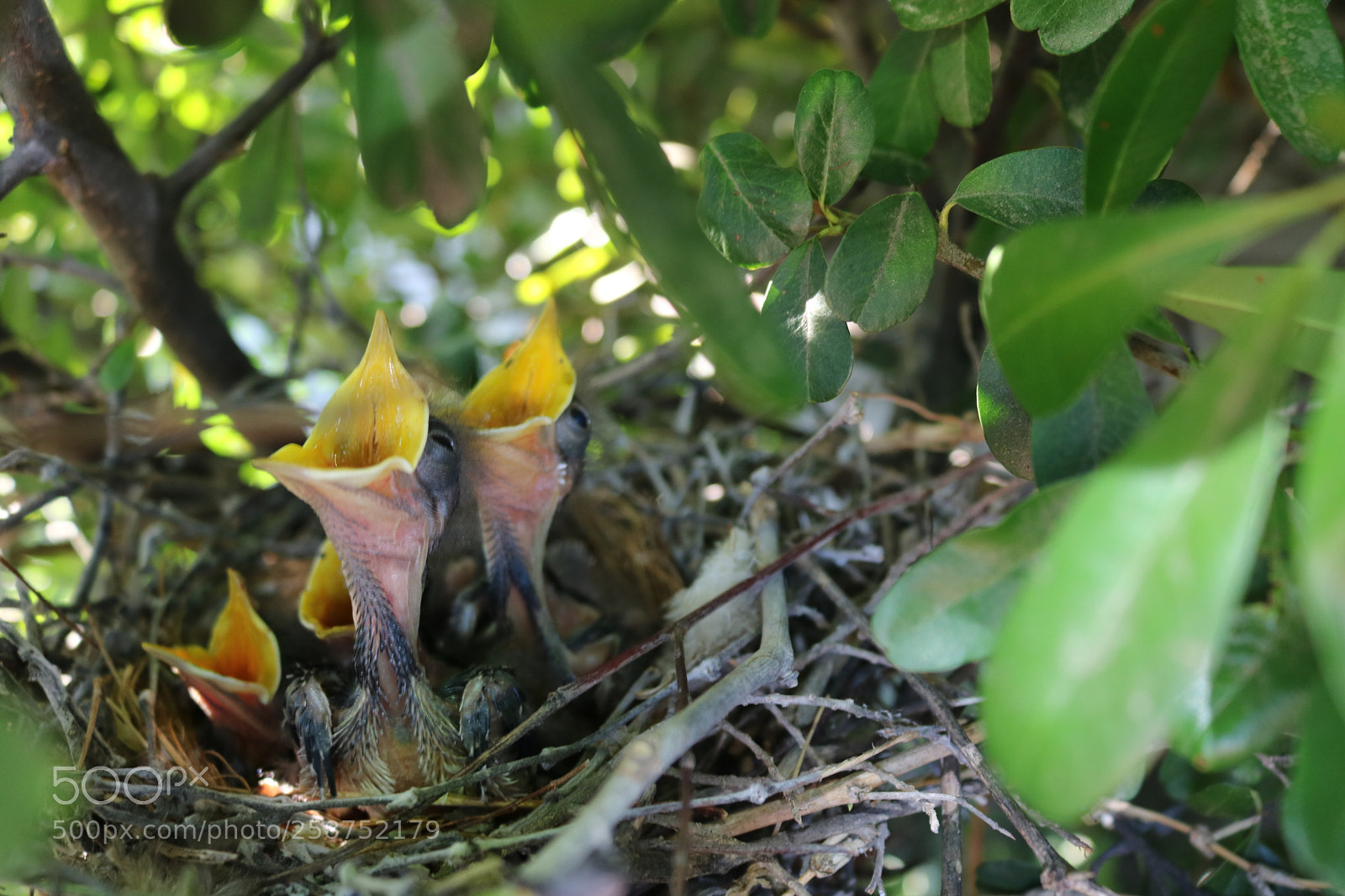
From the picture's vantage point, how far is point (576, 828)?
0.39m

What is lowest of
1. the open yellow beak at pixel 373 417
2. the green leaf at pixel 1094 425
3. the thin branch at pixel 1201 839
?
the thin branch at pixel 1201 839

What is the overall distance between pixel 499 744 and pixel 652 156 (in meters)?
0.48

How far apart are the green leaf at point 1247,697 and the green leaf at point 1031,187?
255 millimetres

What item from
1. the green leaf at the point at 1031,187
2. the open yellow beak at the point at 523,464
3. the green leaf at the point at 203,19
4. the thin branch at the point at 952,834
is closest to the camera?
the green leaf at the point at 1031,187

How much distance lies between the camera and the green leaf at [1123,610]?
30 cm

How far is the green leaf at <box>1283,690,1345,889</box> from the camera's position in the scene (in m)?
0.39

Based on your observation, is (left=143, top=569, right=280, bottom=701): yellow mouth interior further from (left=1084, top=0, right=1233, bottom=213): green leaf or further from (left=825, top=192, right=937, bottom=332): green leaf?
(left=1084, top=0, right=1233, bottom=213): green leaf

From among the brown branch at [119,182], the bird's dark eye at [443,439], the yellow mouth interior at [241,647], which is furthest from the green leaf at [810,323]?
the yellow mouth interior at [241,647]

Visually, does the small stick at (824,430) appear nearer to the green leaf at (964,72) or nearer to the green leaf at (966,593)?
the green leaf at (964,72)

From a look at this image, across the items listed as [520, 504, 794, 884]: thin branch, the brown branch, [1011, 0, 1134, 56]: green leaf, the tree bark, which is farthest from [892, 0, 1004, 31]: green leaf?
the tree bark

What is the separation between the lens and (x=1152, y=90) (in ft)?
1.44

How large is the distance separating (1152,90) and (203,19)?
75 centimetres

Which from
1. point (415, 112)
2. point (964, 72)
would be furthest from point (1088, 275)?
point (415, 112)

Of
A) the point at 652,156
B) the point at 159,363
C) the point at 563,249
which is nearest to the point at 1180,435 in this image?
the point at 652,156
